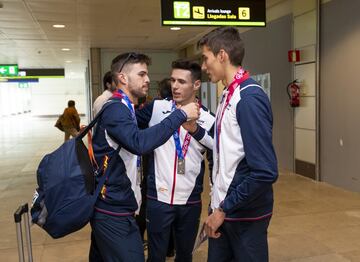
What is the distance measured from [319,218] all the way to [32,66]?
1936 centimetres

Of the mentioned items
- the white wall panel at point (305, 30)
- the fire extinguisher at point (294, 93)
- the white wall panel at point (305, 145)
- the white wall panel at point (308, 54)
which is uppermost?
the white wall panel at point (305, 30)

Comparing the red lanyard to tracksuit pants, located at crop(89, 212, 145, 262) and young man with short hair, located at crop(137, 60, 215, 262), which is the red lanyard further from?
tracksuit pants, located at crop(89, 212, 145, 262)

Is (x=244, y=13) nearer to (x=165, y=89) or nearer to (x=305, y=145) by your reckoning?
(x=305, y=145)

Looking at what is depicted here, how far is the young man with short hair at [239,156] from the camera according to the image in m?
1.60

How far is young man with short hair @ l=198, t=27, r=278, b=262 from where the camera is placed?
160cm

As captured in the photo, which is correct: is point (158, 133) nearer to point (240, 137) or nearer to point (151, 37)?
point (240, 137)

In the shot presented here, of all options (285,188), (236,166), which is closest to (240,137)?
(236,166)

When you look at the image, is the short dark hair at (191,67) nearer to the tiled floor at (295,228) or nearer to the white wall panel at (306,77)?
the tiled floor at (295,228)

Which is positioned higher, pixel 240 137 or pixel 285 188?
pixel 240 137

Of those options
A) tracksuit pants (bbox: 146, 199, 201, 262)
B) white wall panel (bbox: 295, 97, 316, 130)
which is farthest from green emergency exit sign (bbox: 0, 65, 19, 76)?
tracksuit pants (bbox: 146, 199, 201, 262)

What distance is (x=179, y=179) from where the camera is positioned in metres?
2.35

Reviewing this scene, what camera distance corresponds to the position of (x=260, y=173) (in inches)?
62.3

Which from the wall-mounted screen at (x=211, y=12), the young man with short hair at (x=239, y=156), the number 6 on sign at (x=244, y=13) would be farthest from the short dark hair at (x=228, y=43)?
the number 6 on sign at (x=244, y=13)

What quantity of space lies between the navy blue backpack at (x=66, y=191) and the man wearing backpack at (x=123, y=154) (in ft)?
0.27
